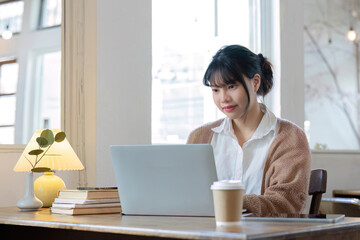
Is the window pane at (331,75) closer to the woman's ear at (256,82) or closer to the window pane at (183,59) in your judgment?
the window pane at (183,59)

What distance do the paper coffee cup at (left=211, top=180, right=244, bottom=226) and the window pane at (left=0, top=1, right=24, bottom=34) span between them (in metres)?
1.88

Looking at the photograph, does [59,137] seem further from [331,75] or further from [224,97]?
[331,75]

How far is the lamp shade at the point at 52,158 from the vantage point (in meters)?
2.60

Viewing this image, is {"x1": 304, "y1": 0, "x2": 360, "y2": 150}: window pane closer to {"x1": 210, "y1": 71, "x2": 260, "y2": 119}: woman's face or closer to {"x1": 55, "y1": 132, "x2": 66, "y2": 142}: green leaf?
{"x1": 210, "y1": 71, "x2": 260, "y2": 119}: woman's face

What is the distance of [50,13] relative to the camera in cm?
309

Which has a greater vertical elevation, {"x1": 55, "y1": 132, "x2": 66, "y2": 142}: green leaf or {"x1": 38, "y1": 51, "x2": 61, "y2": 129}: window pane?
{"x1": 38, "y1": 51, "x2": 61, "y2": 129}: window pane

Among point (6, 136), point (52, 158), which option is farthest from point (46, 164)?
point (6, 136)

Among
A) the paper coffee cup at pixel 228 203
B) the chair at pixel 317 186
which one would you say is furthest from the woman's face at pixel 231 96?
the paper coffee cup at pixel 228 203

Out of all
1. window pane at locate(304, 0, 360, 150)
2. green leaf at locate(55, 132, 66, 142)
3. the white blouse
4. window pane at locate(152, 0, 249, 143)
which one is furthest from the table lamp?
window pane at locate(304, 0, 360, 150)

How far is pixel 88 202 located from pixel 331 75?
3409 millimetres

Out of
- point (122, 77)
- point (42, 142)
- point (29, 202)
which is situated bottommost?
point (29, 202)

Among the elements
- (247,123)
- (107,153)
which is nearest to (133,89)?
(107,153)

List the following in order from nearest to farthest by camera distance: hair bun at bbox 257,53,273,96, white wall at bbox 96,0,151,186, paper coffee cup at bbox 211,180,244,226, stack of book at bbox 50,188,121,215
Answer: paper coffee cup at bbox 211,180,244,226
stack of book at bbox 50,188,121,215
hair bun at bbox 257,53,273,96
white wall at bbox 96,0,151,186

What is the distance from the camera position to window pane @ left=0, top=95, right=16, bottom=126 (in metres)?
2.92
